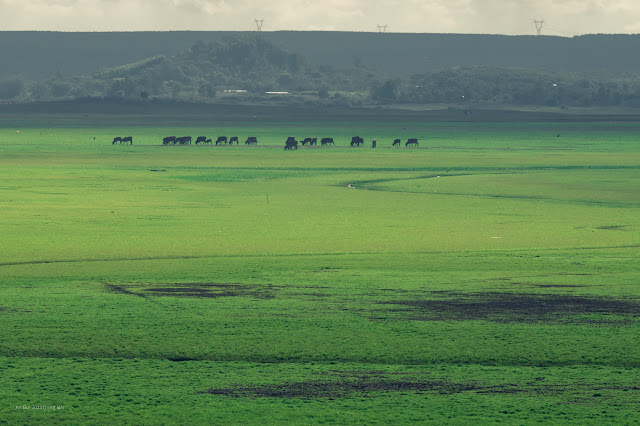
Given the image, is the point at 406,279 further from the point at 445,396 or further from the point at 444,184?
the point at 444,184

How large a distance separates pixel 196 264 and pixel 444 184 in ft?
77.6

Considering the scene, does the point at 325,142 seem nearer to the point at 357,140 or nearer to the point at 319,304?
the point at 357,140

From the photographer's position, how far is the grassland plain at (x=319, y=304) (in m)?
10.7

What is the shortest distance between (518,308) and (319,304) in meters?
2.72

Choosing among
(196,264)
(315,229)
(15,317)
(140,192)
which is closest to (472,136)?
(140,192)

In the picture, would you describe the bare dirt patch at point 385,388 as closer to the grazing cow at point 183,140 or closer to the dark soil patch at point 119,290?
the dark soil patch at point 119,290

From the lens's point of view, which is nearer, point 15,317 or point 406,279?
point 15,317

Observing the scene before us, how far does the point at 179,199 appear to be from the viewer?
3541 cm

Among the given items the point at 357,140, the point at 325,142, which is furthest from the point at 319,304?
the point at 325,142

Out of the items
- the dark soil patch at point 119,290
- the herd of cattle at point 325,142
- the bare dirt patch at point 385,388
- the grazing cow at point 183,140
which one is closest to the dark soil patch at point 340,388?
the bare dirt patch at point 385,388

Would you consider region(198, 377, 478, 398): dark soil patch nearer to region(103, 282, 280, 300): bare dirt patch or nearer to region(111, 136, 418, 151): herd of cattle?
region(103, 282, 280, 300): bare dirt patch

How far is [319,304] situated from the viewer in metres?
15.5

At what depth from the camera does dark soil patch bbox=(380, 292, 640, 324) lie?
1455 centimetres

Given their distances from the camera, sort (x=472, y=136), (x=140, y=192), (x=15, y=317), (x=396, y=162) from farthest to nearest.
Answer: (x=472, y=136) < (x=396, y=162) < (x=140, y=192) < (x=15, y=317)
